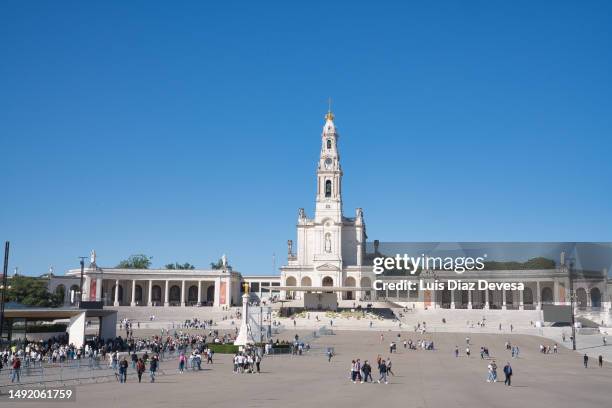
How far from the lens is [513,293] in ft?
339

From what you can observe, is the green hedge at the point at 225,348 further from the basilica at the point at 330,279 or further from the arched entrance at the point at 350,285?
the arched entrance at the point at 350,285

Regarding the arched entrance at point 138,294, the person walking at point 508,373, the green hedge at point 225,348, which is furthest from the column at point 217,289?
the person walking at point 508,373

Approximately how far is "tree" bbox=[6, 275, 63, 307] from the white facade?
113ft

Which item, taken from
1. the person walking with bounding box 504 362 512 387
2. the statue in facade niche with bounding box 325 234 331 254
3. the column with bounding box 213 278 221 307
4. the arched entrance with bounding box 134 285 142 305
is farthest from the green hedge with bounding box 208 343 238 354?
the arched entrance with bounding box 134 285 142 305

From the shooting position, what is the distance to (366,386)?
29.5 m

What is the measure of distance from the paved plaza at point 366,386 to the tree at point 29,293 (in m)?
48.1

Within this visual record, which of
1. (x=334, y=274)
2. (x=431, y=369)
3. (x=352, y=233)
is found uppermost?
(x=352, y=233)

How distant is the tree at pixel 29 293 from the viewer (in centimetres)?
8394

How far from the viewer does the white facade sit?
346 feet

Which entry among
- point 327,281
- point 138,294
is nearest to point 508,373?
point 327,281

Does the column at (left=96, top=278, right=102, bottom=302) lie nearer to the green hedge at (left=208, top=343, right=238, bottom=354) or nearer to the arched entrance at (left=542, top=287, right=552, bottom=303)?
the green hedge at (left=208, top=343, right=238, bottom=354)

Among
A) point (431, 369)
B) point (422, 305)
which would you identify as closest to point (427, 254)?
point (422, 305)

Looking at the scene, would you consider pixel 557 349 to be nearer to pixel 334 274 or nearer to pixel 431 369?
pixel 431 369

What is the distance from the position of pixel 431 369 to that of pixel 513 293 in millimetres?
69389
